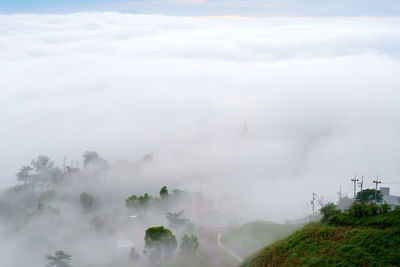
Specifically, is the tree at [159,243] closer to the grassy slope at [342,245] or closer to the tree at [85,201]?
the grassy slope at [342,245]

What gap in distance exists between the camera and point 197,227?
81.1 metres

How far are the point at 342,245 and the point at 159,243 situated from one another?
36.4m

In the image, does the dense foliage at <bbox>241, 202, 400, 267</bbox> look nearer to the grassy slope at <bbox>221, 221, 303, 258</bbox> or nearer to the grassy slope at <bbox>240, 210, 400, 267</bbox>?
the grassy slope at <bbox>240, 210, 400, 267</bbox>

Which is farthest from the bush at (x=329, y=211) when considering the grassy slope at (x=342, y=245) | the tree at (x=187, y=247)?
the tree at (x=187, y=247)

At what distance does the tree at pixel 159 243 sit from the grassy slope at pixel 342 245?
27.3m

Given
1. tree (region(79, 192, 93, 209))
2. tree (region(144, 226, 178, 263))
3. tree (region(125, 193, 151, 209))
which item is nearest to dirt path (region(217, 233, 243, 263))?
tree (region(144, 226, 178, 263))

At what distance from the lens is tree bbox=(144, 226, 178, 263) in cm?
6050

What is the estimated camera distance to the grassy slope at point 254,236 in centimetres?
6191

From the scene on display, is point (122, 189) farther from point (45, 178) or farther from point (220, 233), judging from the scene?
point (220, 233)

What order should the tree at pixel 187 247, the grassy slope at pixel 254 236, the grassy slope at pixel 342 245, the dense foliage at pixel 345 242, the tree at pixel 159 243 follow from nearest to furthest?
the grassy slope at pixel 342 245, the dense foliage at pixel 345 242, the tree at pixel 159 243, the grassy slope at pixel 254 236, the tree at pixel 187 247

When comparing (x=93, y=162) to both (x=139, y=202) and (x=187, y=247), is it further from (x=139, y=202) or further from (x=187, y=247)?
(x=187, y=247)

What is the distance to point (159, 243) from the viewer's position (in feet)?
199

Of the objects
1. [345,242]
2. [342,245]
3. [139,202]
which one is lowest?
[139,202]

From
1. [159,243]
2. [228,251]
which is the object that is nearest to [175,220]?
[228,251]
